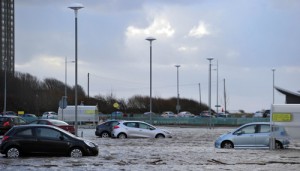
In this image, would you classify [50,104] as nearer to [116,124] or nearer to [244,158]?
[116,124]

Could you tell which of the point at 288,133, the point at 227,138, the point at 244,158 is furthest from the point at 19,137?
the point at 288,133

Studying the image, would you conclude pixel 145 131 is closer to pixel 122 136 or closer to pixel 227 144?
pixel 122 136

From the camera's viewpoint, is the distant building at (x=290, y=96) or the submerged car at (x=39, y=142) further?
the distant building at (x=290, y=96)

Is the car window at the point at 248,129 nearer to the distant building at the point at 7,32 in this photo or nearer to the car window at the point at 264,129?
the car window at the point at 264,129

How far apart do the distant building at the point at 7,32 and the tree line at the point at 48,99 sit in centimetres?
1768

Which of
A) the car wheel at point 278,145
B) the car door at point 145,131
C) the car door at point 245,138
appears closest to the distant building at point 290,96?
the car door at point 145,131

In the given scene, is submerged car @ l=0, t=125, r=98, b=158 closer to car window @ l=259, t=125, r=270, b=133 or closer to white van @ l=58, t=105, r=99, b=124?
car window @ l=259, t=125, r=270, b=133

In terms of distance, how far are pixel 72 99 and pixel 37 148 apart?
9329cm

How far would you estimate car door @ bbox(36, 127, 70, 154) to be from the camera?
22375 mm

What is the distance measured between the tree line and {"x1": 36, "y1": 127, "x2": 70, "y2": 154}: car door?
84.5 metres

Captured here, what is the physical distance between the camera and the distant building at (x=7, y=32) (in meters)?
139

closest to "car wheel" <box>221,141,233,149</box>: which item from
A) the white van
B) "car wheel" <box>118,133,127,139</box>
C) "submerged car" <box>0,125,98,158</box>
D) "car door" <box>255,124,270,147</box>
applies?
"car door" <box>255,124,270,147</box>

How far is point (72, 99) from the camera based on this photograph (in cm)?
11500

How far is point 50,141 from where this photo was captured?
22391 mm
